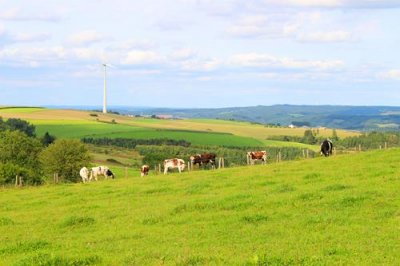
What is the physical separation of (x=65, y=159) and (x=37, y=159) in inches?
300

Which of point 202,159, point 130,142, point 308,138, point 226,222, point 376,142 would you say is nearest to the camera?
point 226,222

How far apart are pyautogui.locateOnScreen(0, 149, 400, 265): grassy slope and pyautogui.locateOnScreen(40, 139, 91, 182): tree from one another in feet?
121

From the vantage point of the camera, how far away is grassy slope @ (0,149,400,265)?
493 inches

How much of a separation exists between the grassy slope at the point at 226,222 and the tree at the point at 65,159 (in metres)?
36.9

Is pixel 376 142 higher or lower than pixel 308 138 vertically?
higher

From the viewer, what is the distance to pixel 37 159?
7369cm

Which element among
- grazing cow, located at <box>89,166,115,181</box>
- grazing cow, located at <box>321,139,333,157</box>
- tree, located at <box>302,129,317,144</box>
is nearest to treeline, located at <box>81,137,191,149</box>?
tree, located at <box>302,129,317,144</box>

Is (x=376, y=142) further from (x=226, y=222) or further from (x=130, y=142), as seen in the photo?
(x=226, y=222)

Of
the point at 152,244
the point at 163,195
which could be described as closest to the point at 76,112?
the point at 163,195

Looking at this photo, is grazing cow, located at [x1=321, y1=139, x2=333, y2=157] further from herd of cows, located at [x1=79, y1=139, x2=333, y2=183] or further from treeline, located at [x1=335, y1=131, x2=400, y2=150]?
treeline, located at [x1=335, y1=131, x2=400, y2=150]

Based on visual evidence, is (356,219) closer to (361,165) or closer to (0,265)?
(0,265)


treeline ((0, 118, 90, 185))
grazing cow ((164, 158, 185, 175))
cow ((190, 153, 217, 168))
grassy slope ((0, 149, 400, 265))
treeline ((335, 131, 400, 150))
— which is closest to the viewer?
grassy slope ((0, 149, 400, 265))

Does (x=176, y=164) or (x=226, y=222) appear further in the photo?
(x=176, y=164)

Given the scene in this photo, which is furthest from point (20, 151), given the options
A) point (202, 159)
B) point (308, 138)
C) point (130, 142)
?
point (308, 138)
